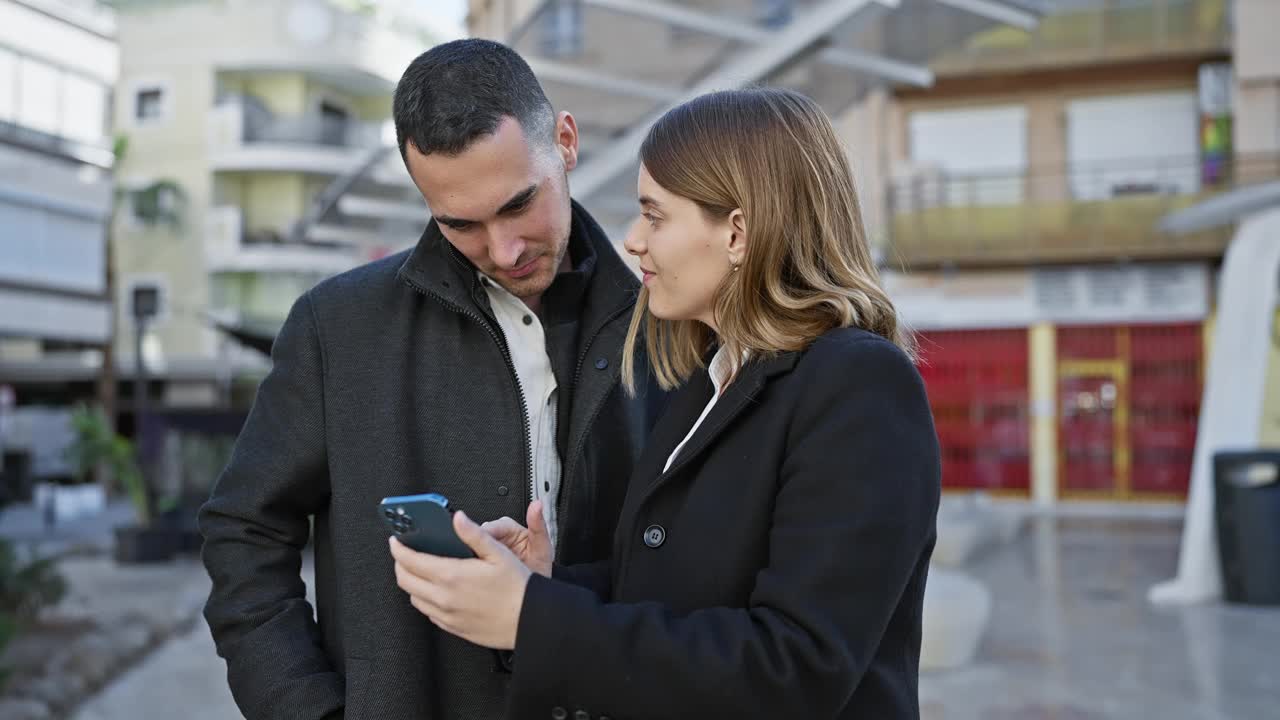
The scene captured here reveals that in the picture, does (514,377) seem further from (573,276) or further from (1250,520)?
(1250,520)

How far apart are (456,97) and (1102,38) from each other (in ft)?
76.0

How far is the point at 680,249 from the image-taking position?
5.64ft

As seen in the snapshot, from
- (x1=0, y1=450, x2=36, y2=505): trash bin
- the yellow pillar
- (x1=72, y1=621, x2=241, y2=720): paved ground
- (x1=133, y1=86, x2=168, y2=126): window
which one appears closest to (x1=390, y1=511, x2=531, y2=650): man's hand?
(x1=72, y1=621, x2=241, y2=720): paved ground

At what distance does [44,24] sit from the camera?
43.3ft

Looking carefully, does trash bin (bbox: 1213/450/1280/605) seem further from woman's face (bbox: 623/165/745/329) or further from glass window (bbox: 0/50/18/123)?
glass window (bbox: 0/50/18/123)

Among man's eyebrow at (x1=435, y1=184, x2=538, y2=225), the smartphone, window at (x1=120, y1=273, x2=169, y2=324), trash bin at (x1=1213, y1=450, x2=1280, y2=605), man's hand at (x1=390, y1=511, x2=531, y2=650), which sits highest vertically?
window at (x1=120, y1=273, x2=169, y2=324)

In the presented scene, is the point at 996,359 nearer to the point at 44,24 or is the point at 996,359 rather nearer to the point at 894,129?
the point at 894,129

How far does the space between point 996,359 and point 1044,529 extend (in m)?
5.23

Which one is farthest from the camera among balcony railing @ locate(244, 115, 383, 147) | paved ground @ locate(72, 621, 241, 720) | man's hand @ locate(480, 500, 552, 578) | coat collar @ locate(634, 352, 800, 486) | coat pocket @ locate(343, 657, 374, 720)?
balcony railing @ locate(244, 115, 383, 147)

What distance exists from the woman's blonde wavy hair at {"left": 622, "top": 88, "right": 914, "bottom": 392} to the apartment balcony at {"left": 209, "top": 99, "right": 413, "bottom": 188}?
33.5m

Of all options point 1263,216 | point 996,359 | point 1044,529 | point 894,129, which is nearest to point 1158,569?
point 1263,216

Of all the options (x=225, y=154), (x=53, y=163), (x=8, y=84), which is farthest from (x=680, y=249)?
(x=225, y=154)

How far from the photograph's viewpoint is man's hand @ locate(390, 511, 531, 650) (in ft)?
4.93

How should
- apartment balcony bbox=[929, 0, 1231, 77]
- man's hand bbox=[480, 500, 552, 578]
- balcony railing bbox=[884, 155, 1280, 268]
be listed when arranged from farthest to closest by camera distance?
apartment balcony bbox=[929, 0, 1231, 77] → balcony railing bbox=[884, 155, 1280, 268] → man's hand bbox=[480, 500, 552, 578]
